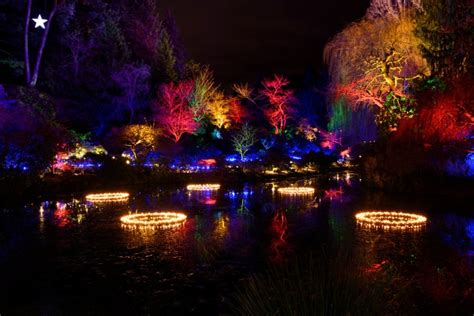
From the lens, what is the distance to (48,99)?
2916 cm

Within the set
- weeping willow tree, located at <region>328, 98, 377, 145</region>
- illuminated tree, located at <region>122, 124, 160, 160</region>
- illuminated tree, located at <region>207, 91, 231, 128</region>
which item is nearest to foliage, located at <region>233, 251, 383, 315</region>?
weeping willow tree, located at <region>328, 98, 377, 145</region>

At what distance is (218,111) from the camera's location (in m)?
43.8

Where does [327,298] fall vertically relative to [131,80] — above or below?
below

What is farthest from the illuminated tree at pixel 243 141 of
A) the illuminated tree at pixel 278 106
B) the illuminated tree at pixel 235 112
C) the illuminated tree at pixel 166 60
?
the illuminated tree at pixel 166 60

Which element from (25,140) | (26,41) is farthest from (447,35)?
(26,41)

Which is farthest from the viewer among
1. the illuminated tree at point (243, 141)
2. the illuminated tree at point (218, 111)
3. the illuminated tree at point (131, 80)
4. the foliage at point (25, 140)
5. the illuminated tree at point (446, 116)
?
the illuminated tree at point (218, 111)

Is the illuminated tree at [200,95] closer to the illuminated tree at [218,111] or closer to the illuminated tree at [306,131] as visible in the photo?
the illuminated tree at [218,111]

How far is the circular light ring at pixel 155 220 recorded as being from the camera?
12530mm

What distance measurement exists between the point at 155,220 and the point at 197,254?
4.29 meters

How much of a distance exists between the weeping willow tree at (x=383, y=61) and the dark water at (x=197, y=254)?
768 centimetres

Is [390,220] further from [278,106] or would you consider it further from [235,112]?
[278,106]

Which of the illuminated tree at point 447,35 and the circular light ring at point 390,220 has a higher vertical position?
the illuminated tree at point 447,35

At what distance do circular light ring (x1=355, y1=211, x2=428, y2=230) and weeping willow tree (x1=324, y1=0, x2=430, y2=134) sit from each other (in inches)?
360

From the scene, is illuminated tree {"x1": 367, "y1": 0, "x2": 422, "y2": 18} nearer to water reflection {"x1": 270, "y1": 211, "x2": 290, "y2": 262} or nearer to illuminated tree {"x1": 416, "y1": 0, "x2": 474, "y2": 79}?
illuminated tree {"x1": 416, "y1": 0, "x2": 474, "y2": 79}
